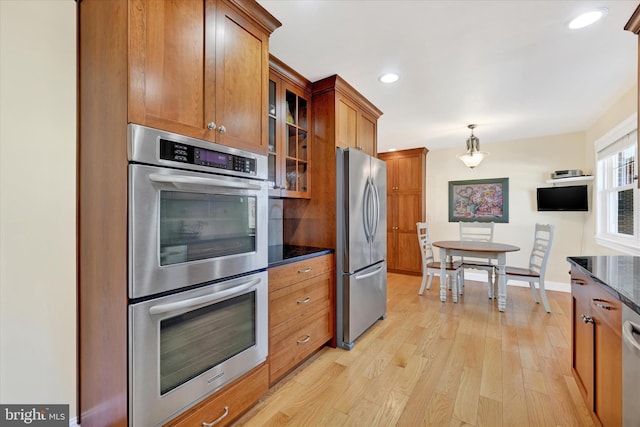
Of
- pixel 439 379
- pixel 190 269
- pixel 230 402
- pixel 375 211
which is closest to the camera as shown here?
pixel 190 269

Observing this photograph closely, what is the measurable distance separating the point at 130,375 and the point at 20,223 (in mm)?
916

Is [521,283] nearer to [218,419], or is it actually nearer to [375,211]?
[375,211]

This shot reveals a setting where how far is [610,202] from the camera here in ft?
12.2

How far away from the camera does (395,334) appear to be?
287 centimetres

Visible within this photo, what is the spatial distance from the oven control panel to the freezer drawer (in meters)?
1.44

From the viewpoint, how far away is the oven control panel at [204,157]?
1245 mm

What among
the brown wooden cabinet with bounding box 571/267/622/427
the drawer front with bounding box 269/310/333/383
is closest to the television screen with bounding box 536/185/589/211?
the brown wooden cabinet with bounding box 571/267/622/427

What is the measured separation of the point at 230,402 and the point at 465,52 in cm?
288

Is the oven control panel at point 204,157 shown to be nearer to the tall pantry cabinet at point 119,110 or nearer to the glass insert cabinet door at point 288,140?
the tall pantry cabinet at point 119,110

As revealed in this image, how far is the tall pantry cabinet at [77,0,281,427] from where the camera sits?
1155 millimetres

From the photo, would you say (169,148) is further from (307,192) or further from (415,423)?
(415,423)

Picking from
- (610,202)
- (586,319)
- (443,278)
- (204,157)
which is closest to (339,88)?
(204,157)

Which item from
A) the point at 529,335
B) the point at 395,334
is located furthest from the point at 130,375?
the point at 529,335

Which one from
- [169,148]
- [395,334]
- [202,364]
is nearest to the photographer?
[169,148]
